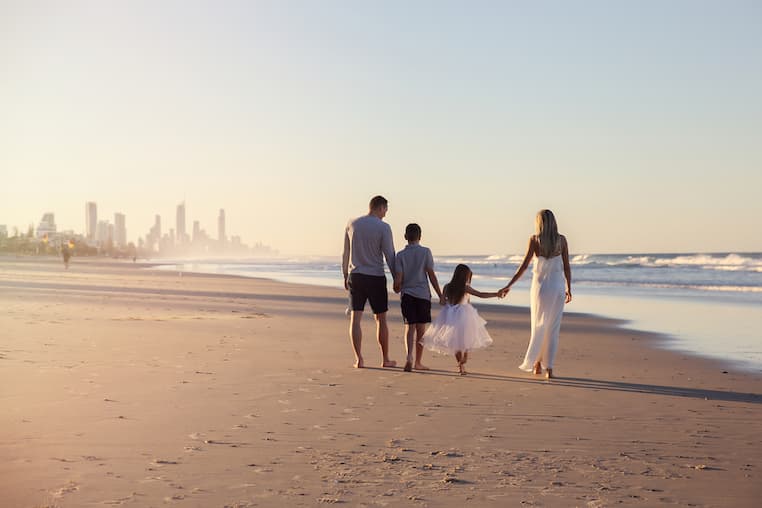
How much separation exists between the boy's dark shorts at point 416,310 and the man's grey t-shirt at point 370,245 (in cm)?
45

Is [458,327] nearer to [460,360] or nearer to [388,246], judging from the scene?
[460,360]

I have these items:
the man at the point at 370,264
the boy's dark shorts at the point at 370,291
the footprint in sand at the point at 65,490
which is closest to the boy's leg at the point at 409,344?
the man at the point at 370,264

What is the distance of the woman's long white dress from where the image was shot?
8.66 meters

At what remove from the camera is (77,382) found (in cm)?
732

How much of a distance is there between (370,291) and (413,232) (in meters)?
0.87

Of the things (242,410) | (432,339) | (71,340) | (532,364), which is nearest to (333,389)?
(242,410)

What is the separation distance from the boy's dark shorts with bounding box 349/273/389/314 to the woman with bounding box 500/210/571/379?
1524mm

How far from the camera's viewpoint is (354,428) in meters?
5.73

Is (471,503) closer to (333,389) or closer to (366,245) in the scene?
(333,389)

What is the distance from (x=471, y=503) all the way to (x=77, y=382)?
15.5ft

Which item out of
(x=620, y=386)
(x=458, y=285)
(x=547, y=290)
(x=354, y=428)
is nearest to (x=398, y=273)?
(x=458, y=285)

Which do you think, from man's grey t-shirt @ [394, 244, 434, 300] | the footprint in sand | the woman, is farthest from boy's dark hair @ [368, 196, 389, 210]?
the footprint in sand

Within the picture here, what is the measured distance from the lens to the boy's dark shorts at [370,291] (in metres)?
9.18

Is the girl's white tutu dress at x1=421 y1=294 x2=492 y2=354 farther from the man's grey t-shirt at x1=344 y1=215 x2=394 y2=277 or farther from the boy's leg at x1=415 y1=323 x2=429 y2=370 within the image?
the man's grey t-shirt at x1=344 y1=215 x2=394 y2=277
